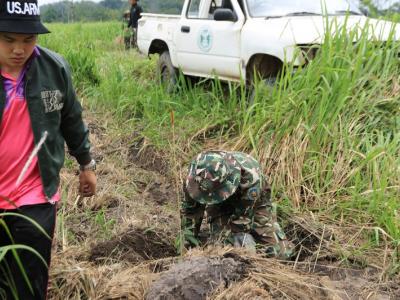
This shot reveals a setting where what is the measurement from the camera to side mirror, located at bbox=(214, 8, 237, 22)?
17.4ft

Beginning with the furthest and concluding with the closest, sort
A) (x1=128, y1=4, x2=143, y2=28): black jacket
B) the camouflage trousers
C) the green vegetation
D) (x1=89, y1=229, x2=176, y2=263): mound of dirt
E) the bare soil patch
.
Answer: (x1=128, y1=4, x2=143, y2=28): black jacket
the bare soil patch
the green vegetation
the camouflage trousers
(x1=89, y1=229, x2=176, y2=263): mound of dirt

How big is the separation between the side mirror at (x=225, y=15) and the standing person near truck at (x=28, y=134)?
3454 mm

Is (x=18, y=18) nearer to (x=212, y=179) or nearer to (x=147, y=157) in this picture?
(x=212, y=179)

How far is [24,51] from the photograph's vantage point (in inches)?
73.4

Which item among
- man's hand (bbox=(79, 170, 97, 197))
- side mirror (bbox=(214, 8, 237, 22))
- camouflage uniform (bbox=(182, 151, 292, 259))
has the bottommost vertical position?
camouflage uniform (bbox=(182, 151, 292, 259))

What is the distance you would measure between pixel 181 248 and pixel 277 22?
2681 mm

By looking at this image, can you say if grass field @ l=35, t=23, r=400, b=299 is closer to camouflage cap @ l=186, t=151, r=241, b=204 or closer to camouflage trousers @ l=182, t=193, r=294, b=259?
camouflage trousers @ l=182, t=193, r=294, b=259

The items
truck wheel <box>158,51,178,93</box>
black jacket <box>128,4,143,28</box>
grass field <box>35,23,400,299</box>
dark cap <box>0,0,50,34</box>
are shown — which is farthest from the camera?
black jacket <box>128,4,143,28</box>

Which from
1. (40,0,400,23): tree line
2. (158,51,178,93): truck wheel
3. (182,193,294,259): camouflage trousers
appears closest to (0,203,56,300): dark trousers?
A: (182,193,294,259): camouflage trousers

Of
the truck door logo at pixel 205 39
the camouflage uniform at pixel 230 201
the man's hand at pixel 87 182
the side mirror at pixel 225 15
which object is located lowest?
the camouflage uniform at pixel 230 201

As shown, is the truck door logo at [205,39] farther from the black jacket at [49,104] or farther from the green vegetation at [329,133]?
the black jacket at [49,104]

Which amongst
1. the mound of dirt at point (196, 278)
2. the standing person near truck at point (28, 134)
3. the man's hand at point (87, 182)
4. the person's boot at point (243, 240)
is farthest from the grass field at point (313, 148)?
the standing person near truck at point (28, 134)

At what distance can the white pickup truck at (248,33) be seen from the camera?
181 inches

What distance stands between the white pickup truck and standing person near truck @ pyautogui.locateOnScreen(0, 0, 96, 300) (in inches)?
99.3
